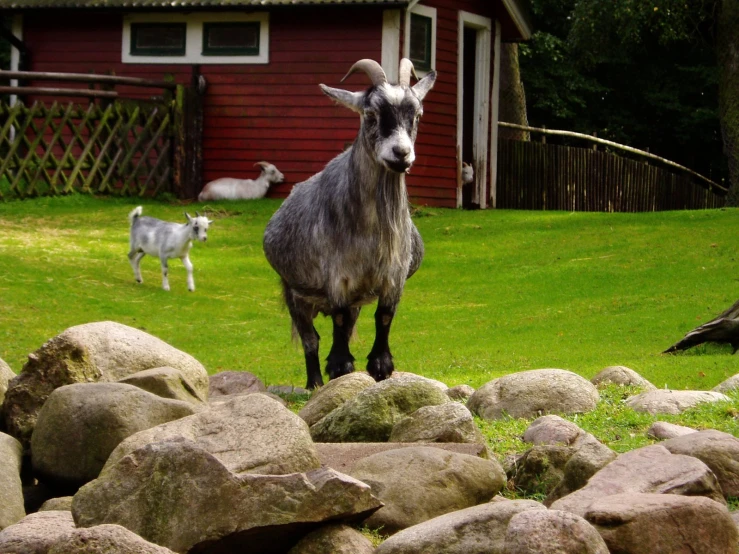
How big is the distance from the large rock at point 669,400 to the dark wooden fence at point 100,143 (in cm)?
1728

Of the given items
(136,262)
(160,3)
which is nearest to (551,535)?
(136,262)

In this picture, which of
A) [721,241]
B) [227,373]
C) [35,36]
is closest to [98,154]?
[35,36]

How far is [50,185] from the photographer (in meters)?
24.1

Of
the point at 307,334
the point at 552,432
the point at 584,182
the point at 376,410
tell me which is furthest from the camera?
the point at 584,182

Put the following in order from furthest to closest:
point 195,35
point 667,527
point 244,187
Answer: point 195,35, point 244,187, point 667,527

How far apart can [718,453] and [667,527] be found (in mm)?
1287

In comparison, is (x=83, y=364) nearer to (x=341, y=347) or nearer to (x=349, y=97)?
(x=341, y=347)

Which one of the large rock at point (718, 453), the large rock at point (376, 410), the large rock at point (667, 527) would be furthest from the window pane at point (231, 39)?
the large rock at point (667, 527)

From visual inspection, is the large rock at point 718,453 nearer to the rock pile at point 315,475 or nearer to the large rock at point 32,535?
the rock pile at point 315,475

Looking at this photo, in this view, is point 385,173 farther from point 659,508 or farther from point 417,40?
point 417,40

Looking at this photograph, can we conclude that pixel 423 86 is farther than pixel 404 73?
No

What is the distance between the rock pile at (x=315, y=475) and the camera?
539 cm

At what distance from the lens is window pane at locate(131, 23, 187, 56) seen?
86.6 feet

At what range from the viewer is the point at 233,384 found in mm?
10094
